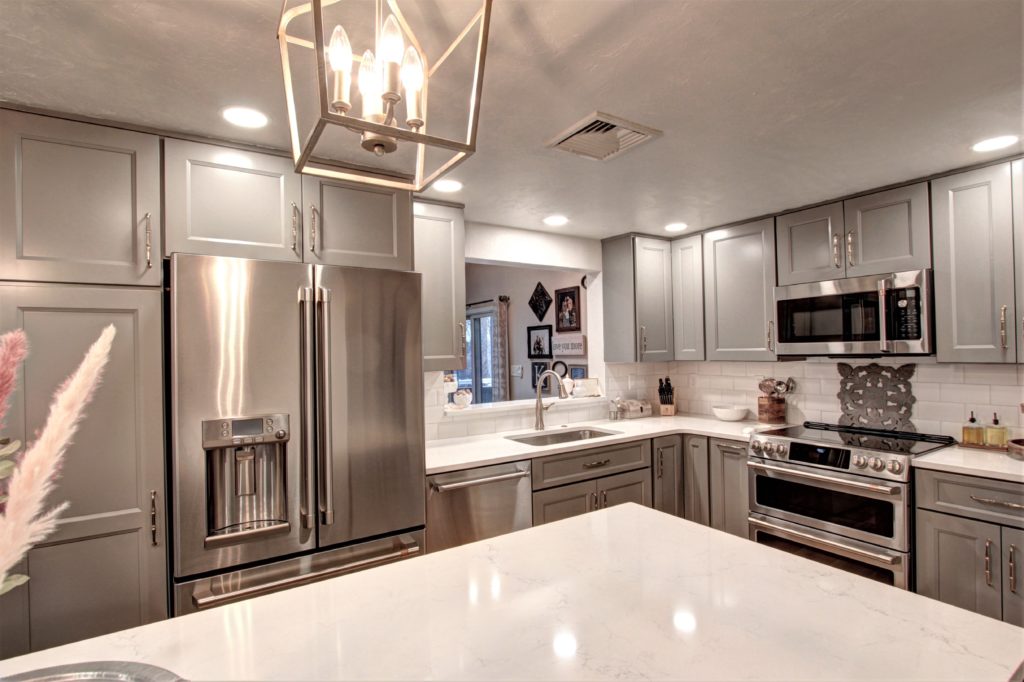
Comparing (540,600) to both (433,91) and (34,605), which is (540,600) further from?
(34,605)

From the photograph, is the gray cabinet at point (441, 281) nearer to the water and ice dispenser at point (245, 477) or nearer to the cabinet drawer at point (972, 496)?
the water and ice dispenser at point (245, 477)

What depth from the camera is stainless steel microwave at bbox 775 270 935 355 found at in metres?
2.64

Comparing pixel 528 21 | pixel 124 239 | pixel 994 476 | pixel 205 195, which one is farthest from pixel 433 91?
pixel 994 476

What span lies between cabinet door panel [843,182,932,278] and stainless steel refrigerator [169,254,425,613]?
2.45 meters

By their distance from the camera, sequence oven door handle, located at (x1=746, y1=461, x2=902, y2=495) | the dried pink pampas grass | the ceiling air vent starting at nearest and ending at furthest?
1. the dried pink pampas grass
2. the ceiling air vent
3. oven door handle, located at (x1=746, y1=461, x2=902, y2=495)

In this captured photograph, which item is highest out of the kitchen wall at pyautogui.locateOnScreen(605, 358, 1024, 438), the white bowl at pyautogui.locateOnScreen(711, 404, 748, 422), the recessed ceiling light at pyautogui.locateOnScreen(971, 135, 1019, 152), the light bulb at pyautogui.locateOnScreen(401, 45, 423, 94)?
the recessed ceiling light at pyautogui.locateOnScreen(971, 135, 1019, 152)

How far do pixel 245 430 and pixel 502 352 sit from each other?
4.17m

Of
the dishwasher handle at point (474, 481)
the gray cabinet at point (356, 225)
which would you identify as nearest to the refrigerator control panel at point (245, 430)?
the gray cabinet at point (356, 225)

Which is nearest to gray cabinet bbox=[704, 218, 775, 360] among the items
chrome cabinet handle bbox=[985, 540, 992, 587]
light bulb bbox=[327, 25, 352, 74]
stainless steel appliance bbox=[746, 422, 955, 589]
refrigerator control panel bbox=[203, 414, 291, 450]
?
stainless steel appliance bbox=[746, 422, 955, 589]

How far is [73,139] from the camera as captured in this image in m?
1.79

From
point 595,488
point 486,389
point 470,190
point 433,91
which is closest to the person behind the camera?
point 433,91

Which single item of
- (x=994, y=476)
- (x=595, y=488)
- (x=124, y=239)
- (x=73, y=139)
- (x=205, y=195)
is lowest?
(x=595, y=488)

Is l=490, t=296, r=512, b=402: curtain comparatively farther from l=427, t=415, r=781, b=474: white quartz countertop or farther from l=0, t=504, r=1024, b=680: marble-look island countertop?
l=0, t=504, r=1024, b=680: marble-look island countertop

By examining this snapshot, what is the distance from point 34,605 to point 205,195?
1.51 metres
